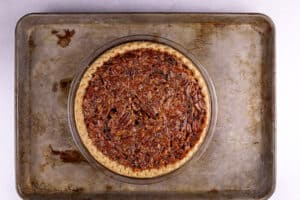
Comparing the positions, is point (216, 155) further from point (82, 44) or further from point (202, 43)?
point (82, 44)

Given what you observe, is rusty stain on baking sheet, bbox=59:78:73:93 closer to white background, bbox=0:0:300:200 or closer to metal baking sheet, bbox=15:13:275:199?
metal baking sheet, bbox=15:13:275:199

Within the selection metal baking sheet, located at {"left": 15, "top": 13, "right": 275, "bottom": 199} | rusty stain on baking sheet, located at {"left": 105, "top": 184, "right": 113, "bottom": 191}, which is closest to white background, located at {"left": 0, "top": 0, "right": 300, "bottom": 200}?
metal baking sheet, located at {"left": 15, "top": 13, "right": 275, "bottom": 199}
